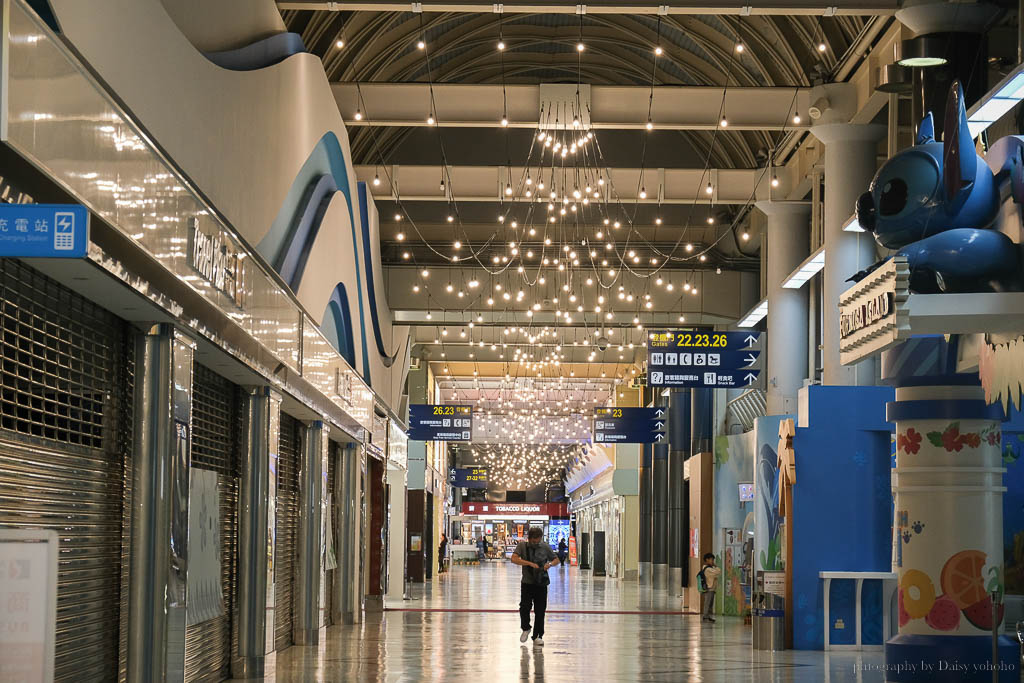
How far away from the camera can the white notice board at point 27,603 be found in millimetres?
4977

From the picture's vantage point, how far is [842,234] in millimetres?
14734

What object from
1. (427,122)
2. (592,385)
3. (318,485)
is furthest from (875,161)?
(592,385)

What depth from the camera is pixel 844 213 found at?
14.8m

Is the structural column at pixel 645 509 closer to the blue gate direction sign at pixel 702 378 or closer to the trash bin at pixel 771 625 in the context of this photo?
the blue gate direction sign at pixel 702 378

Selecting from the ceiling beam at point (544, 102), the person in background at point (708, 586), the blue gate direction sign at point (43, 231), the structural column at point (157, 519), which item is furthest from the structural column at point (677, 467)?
the blue gate direction sign at point (43, 231)

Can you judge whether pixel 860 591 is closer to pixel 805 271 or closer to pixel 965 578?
pixel 965 578

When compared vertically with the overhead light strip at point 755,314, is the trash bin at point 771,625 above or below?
below

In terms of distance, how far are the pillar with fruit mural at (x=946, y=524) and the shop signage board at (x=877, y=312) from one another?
47.7 inches

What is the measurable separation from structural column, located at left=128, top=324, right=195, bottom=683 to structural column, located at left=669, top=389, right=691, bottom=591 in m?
21.6

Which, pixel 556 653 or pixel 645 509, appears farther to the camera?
pixel 645 509

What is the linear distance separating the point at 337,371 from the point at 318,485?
1.38 metres

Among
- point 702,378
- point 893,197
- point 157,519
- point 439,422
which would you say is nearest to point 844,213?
point 702,378

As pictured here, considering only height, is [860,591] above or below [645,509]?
Result: above

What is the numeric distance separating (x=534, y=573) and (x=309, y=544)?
255 centimetres
